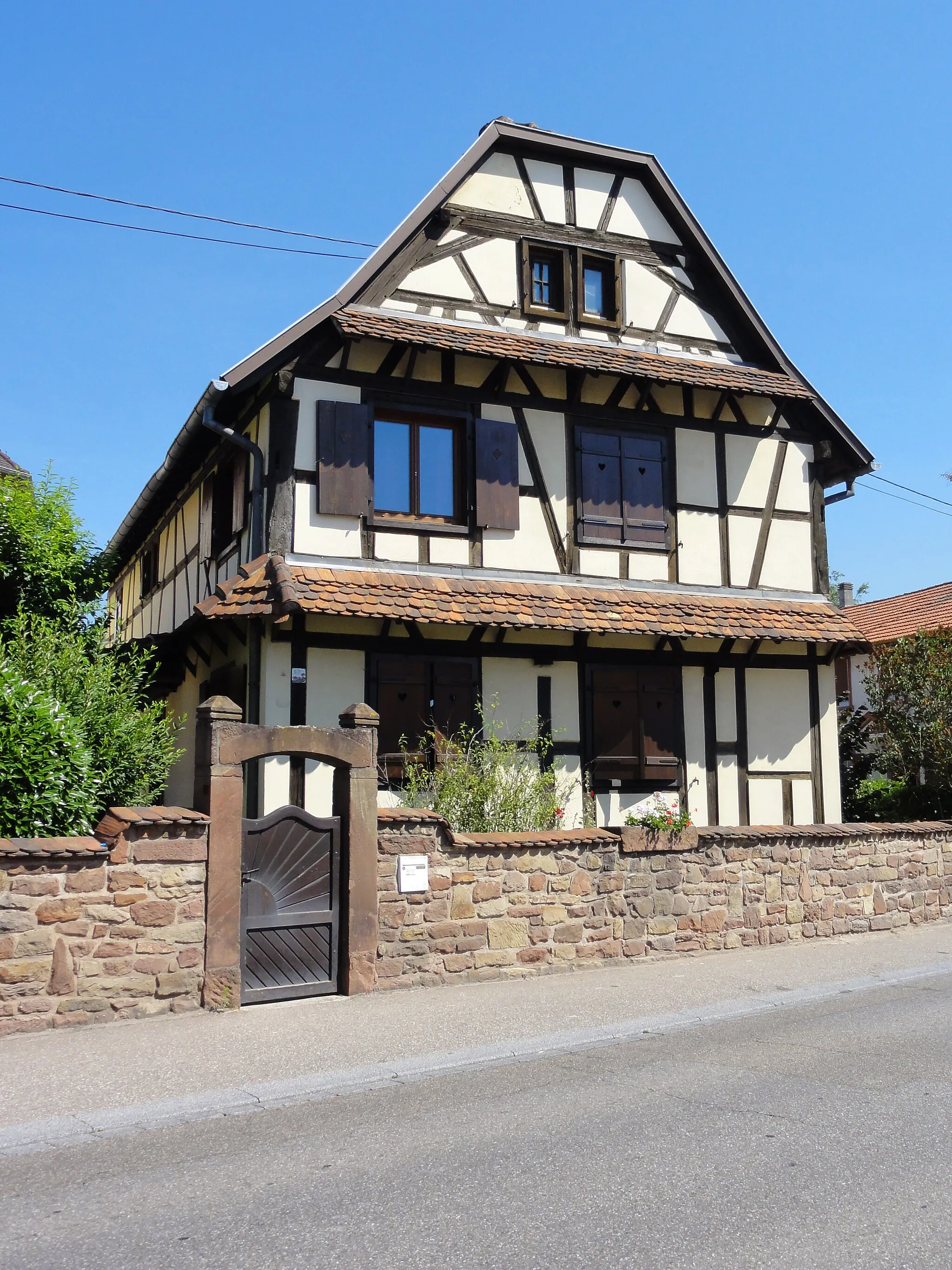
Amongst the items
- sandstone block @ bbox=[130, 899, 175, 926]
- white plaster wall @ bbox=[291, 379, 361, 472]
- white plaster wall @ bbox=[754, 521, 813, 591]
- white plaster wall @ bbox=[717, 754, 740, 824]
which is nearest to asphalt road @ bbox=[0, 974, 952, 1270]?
sandstone block @ bbox=[130, 899, 175, 926]

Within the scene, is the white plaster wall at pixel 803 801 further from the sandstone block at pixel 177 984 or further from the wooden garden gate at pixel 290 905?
the sandstone block at pixel 177 984

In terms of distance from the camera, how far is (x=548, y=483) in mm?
14766

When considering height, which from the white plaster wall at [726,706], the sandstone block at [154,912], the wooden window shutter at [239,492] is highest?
the wooden window shutter at [239,492]

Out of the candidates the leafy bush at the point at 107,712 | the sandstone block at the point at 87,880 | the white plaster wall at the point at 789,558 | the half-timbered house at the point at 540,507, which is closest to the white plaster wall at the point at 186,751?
the half-timbered house at the point at 540,507

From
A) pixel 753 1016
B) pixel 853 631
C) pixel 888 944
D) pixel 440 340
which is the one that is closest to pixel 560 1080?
pixel 753 1016

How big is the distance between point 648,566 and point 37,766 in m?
8.75

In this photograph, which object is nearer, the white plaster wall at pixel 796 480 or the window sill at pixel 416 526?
the window sill at pixel 416 526

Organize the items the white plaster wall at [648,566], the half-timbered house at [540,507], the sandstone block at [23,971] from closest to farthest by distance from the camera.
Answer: the sandstone block at [23,971] → the half-timbered house at [540,507] → the white plaster wall at [648,566]

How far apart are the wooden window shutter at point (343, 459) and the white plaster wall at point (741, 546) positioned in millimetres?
5184

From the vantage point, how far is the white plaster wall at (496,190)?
14.9 m

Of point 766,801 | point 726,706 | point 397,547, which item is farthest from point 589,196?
point 766,801

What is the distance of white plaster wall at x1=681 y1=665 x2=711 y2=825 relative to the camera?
1501cm

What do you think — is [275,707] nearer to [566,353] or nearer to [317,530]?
[317,530]

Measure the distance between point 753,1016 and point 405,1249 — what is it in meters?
5.38
